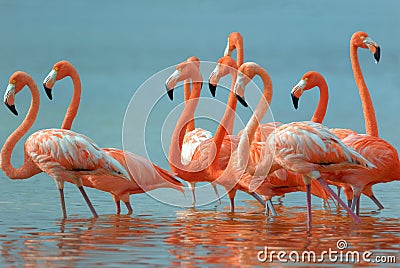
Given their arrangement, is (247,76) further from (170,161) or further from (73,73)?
(73,73)

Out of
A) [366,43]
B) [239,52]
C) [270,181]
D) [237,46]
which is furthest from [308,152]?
[237,46]

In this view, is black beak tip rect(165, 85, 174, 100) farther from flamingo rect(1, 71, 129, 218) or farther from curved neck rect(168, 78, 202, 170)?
flamingo rect(1, 71, 129, 218)

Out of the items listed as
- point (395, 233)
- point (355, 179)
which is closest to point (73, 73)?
point (355, 179)

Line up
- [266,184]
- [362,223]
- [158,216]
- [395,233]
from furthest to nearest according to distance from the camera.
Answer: [158,216]
[266,184]
[362,223]
[395,233]

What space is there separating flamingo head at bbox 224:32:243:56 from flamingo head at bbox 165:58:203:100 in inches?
105

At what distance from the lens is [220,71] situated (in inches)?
409

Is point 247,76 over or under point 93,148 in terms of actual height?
over

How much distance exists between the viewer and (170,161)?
1048 cm

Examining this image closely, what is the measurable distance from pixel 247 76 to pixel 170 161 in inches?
76.1

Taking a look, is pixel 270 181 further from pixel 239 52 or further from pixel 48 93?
pixel 239 52

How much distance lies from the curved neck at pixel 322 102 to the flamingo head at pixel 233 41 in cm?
252

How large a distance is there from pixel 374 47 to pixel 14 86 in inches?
195

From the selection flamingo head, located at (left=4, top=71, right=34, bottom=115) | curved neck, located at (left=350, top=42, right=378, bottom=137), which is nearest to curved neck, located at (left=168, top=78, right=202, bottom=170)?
flamingo head, located at (left=4, top=71, right=34, bottom=115)

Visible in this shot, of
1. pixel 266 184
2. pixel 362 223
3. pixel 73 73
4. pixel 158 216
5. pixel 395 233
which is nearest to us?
pixel 395 233
